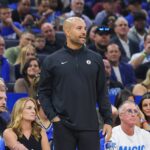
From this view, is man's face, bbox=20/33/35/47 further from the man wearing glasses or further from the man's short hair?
the man wearing glasses

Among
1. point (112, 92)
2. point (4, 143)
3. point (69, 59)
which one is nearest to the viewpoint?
point (69, 59)

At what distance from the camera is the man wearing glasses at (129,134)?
7.27 metres

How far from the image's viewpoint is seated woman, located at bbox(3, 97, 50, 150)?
6902 millimetres

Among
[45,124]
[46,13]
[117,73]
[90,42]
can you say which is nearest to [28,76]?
[45,124]

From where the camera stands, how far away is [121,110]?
7445mm

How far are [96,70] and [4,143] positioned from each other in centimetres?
165

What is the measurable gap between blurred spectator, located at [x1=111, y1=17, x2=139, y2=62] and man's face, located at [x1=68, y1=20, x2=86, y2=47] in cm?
593

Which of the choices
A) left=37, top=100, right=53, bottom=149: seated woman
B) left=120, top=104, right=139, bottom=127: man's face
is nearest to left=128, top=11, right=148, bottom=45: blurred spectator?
left=37, top=100, right=53, bottom=149: seated woman

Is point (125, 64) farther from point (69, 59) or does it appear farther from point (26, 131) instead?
point (69, 59)

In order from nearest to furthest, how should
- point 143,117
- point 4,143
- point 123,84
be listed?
1. point 4,143
2. point 143,117
3. point 123,84

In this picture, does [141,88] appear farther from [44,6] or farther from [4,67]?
[44,6]

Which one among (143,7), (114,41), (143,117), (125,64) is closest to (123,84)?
(125,64)

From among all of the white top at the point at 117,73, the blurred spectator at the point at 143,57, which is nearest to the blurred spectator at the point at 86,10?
the blurred spectator at the point at 143,57

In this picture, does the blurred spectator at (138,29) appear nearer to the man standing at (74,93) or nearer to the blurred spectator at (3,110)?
the blurred spectator at (3,110)
